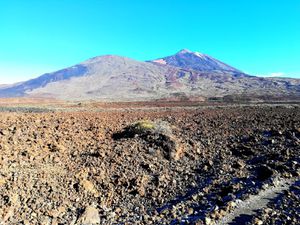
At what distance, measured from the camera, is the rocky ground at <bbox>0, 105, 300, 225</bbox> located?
841 cm

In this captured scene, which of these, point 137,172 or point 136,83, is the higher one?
point 136,83

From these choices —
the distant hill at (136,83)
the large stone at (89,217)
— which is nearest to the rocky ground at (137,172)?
the large stone at (89,217)

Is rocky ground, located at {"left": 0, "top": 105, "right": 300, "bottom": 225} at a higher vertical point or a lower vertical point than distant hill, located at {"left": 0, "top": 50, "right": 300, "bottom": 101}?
lower

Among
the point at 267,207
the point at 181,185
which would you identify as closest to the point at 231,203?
the point at 267,207

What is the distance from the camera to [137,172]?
1116 centimetres

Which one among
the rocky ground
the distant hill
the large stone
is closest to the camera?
the large stone

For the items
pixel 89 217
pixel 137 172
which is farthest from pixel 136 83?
pixel 89 217

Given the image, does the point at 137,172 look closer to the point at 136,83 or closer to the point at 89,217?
the point at 89,217

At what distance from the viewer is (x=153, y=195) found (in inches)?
384

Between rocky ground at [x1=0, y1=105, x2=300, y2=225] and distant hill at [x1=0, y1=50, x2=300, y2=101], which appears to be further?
distant hill at [x1=0, y1=50, x2=300, y2=101]

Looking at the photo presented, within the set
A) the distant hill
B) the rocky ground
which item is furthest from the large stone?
the distant hill

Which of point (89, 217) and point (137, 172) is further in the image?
point (137, 172)

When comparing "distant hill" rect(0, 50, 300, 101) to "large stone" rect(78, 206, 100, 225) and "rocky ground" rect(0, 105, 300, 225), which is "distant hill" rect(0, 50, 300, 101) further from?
"large stone" rect(78, 206, 100, 225)

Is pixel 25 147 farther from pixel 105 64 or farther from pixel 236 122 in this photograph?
pixel 105 64
